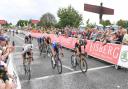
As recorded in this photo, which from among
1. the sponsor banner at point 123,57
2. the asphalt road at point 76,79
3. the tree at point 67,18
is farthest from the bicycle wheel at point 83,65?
the tree at point 67,18

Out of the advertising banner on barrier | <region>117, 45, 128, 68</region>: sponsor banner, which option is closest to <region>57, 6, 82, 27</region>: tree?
the advertising banner on barrier

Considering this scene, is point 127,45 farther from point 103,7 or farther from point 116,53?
point 103,7

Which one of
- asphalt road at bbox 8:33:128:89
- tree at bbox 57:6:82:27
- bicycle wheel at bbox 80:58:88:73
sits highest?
tree at bbox 57:6:82:27

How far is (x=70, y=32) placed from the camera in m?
30.0

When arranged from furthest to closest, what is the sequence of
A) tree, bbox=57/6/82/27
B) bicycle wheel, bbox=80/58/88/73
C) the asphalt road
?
tree, bbox=57/6/82/27 → bicycle wheel, bbox=80/58/88/73 → the asphalt road

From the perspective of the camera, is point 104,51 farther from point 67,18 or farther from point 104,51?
point 67,18

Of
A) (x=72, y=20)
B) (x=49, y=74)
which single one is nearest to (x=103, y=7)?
(x=49, y=74)

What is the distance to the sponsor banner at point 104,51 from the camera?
645 inches

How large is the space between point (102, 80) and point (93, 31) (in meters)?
10.8

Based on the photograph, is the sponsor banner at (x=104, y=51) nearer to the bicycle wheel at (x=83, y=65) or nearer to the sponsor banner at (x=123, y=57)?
the sponsor banner at (x=123, y=57)

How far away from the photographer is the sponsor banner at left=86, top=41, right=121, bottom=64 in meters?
16.4

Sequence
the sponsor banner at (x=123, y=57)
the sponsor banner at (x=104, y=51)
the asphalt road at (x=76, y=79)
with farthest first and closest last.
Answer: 1. the sponsor banner at (x=104, y=51)
2. the sponsor banner at (x=123, y=57)
3. the asphalt road at (x=76, y=79)

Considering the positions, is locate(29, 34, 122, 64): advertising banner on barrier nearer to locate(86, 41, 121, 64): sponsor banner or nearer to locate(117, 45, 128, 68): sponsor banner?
locate(86, 41, 121, 64): sponsor banner

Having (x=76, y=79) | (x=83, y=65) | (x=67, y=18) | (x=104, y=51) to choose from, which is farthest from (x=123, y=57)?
(x=67, y=18)
